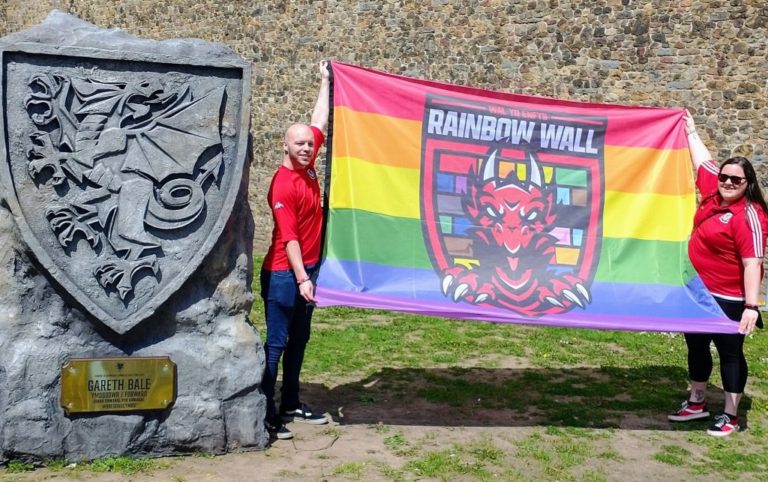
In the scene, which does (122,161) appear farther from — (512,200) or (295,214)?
(512,200)

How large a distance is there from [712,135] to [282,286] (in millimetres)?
9801

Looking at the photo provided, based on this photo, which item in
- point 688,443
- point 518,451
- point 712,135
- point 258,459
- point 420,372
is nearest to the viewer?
point 258,459

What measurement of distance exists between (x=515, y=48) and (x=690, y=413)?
32.2ft

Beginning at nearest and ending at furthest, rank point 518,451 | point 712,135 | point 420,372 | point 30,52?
point 30,52, point 518,451, point 420,372, point 712,135

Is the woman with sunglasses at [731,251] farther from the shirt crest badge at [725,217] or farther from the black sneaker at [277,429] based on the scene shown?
the black sneaker at [277,429]

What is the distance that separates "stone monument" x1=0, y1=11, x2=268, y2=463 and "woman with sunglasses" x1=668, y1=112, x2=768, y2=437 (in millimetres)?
2901

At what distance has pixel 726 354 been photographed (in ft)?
17.4

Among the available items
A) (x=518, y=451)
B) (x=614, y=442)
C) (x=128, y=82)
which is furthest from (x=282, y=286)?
(x=614, y=442)

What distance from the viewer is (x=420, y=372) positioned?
21.8ft

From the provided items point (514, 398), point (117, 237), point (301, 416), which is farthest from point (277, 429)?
point (514, 398)

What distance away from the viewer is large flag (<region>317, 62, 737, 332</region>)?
16.5 ft

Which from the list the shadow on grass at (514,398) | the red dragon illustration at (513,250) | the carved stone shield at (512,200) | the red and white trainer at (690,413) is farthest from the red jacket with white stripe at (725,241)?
the shadow on grass at (514,398)

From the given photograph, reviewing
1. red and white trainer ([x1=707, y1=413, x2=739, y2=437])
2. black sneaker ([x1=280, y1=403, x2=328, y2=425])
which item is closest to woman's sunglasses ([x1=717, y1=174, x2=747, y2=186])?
red and white trainer ([x1=707, y1=413, x2=739, y2=437])

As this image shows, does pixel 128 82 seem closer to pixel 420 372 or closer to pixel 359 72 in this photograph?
pixel 359 72
